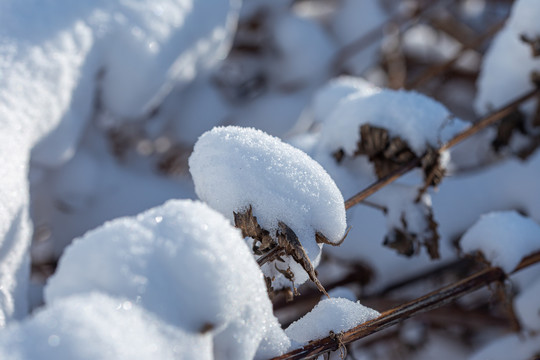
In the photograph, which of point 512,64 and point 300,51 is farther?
point 300,51

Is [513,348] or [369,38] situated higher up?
[369,38]

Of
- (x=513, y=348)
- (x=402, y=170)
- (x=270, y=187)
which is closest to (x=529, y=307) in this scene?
(x=513, y=348)

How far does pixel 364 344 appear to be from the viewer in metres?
1.90

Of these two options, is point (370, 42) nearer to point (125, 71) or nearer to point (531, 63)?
point (531, 63)

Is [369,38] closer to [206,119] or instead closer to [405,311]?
[206,119]

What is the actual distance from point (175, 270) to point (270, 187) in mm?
209

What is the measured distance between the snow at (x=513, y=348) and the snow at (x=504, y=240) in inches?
11.4

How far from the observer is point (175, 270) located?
22.1 inches

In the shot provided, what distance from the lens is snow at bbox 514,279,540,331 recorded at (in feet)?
3.88

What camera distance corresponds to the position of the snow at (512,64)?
1.17 m

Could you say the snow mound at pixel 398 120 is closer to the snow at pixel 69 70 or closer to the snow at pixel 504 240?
the snow at pixel 504 240

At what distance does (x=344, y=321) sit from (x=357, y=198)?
0.89ft

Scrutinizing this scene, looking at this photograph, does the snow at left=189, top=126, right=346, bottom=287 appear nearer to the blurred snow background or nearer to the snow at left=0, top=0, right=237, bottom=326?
the blurred snow background

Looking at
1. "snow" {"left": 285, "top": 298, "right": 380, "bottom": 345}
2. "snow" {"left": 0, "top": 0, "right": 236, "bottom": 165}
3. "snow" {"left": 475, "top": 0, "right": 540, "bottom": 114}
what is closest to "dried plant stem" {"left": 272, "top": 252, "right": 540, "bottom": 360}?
"snow" {"left": 285, "top": 298, "right": 380, "bottom": 345}
